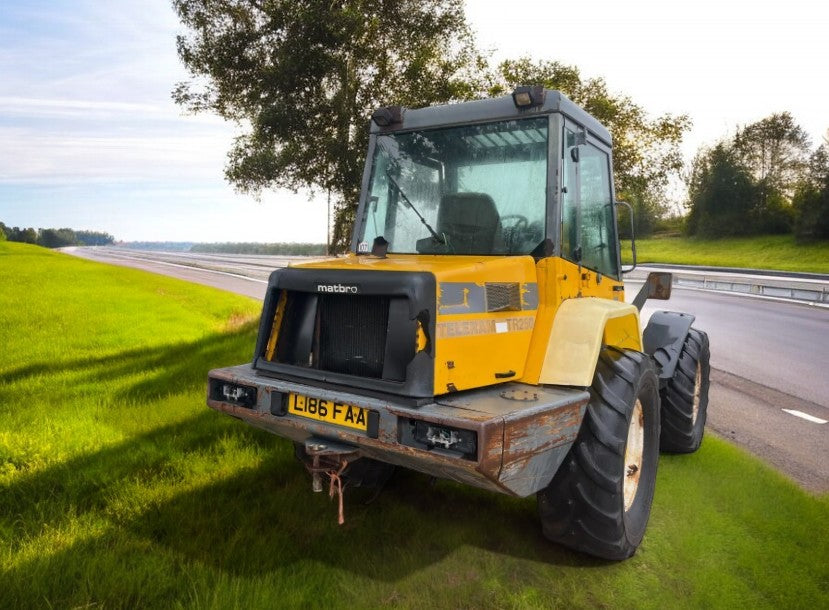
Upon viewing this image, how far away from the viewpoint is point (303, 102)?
16328 mm

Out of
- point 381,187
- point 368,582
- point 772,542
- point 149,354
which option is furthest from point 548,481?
point 149,354

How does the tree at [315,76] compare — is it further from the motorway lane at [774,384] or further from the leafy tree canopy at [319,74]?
the motorway lane at [774,384]

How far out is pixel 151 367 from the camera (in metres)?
9.70

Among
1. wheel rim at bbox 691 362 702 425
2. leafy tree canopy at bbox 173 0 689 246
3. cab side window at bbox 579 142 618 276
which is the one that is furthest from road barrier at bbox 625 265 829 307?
cab side window at bbox 579 142 618 276

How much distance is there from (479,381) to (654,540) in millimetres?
1739

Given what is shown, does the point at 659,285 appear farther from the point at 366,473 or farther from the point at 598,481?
the point at 366,473

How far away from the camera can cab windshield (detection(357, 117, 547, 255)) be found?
4.16 metres

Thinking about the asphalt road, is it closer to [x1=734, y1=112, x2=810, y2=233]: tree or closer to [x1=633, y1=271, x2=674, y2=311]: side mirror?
[x1=633, y1=271, x2=674, y2=311]: side mirror

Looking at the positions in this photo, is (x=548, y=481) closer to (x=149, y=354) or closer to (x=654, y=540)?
(x=654, y=540)

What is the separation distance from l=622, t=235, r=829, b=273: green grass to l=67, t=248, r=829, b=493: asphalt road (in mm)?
23928

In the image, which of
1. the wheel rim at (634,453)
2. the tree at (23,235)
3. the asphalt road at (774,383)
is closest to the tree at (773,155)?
the asphalt road at (774,383)

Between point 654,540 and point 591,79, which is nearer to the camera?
point 654,540

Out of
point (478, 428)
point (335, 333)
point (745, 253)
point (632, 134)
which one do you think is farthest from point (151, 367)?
point (745, 253)

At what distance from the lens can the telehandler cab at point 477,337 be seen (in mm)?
3381
